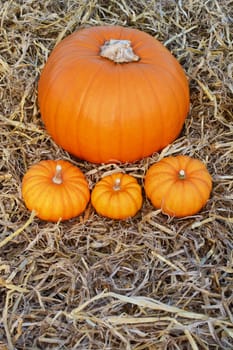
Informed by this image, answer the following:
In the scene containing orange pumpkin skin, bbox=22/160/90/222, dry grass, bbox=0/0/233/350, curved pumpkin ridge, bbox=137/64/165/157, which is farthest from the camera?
curved pumpkin ridge, bbox=137/64/165/157

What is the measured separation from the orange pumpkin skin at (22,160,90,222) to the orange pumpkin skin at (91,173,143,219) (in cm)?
8

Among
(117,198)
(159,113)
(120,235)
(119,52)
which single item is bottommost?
(120,235)

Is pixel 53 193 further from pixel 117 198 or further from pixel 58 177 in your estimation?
pixel 117 198

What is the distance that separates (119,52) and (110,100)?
0.26 meters

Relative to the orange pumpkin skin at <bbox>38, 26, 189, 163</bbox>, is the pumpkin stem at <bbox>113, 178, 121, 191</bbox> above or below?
below

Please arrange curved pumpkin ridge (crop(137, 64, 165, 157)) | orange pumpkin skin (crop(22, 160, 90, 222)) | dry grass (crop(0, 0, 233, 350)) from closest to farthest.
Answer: dry grass (crop(0, 0, 233, 350)) → orange pumpkin skin (crop(22, 160, 90, 222)) → curved pumpkin ridge (crop(137, 64, 165, 157))

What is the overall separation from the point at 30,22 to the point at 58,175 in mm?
1322

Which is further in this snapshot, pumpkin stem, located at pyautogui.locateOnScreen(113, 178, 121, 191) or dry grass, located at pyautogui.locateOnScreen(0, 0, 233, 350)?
pumpkin stem, located at pyautogui.locateOnScreen(113, 178, 121, 191)

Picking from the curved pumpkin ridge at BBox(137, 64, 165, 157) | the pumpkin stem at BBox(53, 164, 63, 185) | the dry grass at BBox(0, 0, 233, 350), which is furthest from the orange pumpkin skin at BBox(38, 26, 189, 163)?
the pumpkin stem at BBox(53, 164, 63, 185)

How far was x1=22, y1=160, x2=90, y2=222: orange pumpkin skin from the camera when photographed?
3.01m

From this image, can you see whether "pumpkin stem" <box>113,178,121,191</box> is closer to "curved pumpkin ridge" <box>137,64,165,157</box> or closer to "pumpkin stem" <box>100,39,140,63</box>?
"curved pumpkin ridge" <box>137,64,165,157</box>

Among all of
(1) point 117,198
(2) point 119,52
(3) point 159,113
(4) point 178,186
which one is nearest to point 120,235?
(1) point 117,198

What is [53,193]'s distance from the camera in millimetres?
3012

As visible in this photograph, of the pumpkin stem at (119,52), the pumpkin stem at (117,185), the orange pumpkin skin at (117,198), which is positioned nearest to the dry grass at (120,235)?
the orange pumpkin skin at (117,198)
